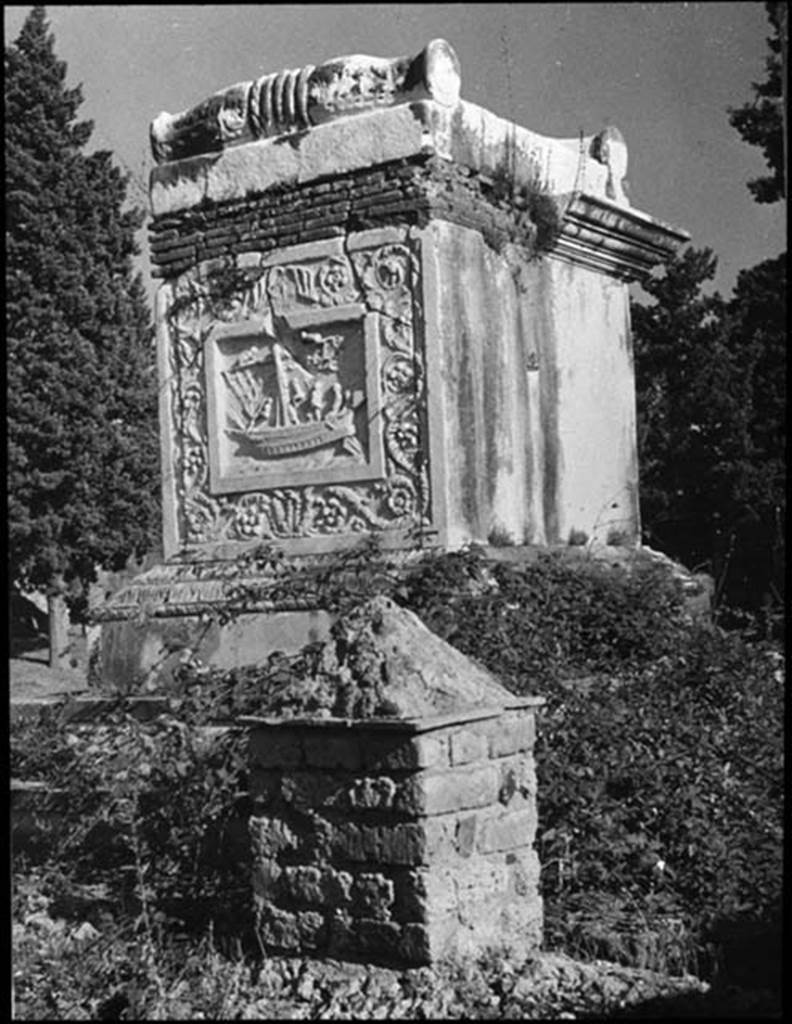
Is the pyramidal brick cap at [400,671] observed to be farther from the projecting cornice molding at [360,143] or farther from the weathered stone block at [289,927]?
the projecting cornice molding at [360,143]

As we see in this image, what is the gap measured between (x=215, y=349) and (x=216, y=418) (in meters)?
0.38

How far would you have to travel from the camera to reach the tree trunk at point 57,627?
53.7 feet

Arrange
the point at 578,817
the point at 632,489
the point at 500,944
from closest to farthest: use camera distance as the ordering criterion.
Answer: the point at 500,944 → the point at 578,817 → the point at 632,489

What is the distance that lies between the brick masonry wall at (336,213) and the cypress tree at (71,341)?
6.18m

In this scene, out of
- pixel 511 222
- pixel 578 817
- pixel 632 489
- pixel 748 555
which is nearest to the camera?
pixel 578 817

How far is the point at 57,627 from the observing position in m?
18.0

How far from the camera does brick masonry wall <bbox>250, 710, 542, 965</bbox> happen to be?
454 centimetres

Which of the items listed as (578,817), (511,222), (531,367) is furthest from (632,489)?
(578,817)

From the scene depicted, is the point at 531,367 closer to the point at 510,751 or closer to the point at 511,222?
the point at 511,222

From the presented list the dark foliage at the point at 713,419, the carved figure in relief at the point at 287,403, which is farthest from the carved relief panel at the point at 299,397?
the dark foliage at the point at 713,419

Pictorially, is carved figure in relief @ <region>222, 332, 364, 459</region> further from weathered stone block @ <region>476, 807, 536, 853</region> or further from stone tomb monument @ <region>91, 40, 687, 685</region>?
weathered stone block @ <region>476, 807, 536, 853</region>

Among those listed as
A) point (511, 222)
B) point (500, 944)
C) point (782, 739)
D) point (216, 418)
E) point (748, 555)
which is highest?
point (511, 222)

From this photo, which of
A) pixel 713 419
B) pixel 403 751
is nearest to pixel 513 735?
pixel 403 751

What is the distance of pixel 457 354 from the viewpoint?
7.41 meters
